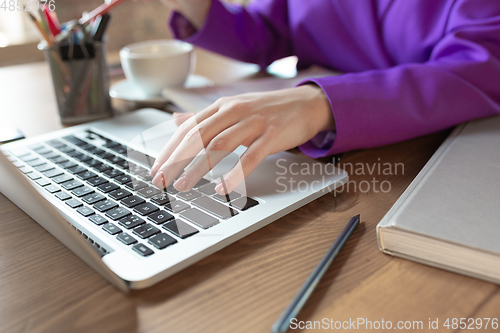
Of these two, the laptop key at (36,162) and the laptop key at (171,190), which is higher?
the laptop key at (36,162)

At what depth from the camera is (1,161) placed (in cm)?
28

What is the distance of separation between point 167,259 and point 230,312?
0.06 m

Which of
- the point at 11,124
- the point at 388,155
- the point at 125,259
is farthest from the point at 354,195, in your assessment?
the point at 11,124

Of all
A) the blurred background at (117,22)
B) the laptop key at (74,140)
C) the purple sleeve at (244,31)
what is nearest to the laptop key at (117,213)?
the laptop key at (74,140)

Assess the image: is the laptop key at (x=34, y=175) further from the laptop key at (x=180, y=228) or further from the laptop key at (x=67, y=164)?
the laptop key at (x=180, y=228)

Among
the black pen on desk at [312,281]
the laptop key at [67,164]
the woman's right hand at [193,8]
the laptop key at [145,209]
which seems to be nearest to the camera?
the black pen on desk at [312,281]

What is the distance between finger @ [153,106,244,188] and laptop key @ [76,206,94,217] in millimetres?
64

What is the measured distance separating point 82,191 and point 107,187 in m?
0.02

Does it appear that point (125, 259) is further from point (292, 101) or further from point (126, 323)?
point (292, 101)

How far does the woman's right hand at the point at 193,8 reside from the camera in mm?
777

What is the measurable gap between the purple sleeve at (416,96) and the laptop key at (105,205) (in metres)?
0.24

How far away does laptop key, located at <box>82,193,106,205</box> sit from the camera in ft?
1.21

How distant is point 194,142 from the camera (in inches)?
16.2

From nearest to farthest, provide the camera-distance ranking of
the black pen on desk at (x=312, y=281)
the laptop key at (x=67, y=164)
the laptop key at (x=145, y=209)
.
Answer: the black pen on desk at (x=312, y=281)
the laptop key at (x=145, y=209)
the laptop key at (x=67, y=164)
